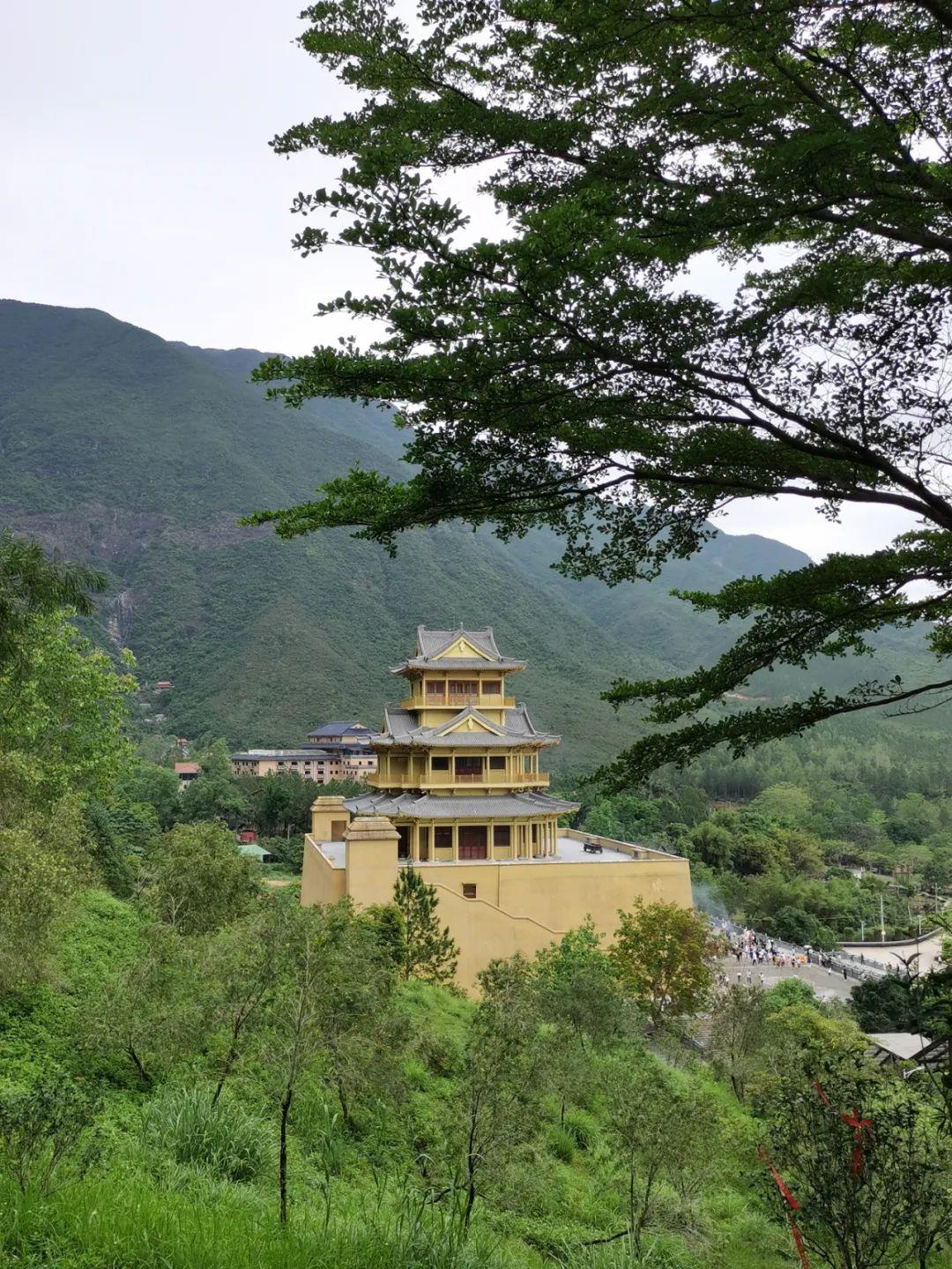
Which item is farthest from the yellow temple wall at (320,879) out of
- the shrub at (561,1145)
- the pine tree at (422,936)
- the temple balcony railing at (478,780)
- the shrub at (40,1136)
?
the shrub at (40,1136)

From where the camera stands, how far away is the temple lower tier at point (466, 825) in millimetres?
19938

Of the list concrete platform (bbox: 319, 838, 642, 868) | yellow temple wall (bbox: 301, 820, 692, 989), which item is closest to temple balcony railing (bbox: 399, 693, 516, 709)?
concrete platform (bbox: 319, 838, 642, 868)

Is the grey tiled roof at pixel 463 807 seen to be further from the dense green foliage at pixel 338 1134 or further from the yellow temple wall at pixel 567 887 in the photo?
the dense green foliage at pixel 338 1134

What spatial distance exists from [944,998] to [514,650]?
6649 cm

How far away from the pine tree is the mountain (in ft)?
124

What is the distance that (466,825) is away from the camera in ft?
66.4

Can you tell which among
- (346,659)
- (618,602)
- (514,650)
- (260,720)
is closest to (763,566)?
(618,602)

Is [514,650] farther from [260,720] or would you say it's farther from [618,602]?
[618,602]

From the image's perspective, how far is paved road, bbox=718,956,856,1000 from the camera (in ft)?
83.3

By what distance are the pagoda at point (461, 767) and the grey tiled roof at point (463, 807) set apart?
2cm

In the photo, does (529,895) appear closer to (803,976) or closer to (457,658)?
(457,658)

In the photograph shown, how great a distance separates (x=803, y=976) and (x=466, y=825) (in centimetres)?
1417

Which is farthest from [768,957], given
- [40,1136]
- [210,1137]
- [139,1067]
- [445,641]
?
[40,1136]

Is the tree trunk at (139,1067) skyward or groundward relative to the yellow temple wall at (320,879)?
groundward
